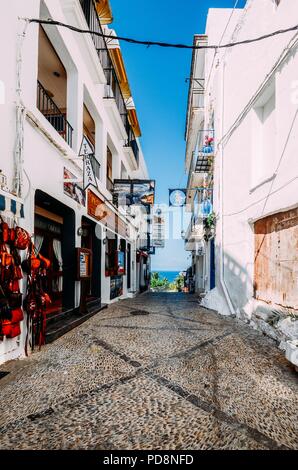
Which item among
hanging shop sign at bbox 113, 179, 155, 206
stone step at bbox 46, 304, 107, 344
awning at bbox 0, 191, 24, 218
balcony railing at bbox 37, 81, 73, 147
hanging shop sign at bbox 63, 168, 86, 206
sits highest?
balcony railing at bbox 37, 81, 73, 147

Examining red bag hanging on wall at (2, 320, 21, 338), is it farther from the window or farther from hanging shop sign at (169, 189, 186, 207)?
hanging shop sign at (169, 189, 186, 207)

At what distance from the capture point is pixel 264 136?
6957mm

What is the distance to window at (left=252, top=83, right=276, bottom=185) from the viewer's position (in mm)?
6508

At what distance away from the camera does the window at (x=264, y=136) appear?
651 centimetres

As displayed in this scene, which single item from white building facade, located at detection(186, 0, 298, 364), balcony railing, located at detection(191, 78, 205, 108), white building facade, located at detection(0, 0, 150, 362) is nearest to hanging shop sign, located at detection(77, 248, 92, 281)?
white building facade, located at detection(0, 0, 150, 362)

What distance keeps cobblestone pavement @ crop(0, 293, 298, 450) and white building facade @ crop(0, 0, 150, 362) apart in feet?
3.76

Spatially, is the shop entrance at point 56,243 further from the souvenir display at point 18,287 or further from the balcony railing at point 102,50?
the balcony railing at point 102,50

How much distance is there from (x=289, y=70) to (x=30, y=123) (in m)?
5.14

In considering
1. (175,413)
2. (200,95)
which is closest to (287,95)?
(175,413)

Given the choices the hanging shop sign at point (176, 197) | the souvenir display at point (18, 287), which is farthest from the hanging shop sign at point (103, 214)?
the souvenir display at point (18, 287)

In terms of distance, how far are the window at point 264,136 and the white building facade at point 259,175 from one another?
0.02m

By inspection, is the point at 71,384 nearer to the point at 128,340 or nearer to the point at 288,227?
the point at 128,340

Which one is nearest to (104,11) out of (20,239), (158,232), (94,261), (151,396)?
(94,261)

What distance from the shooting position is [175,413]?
2.65 metres
